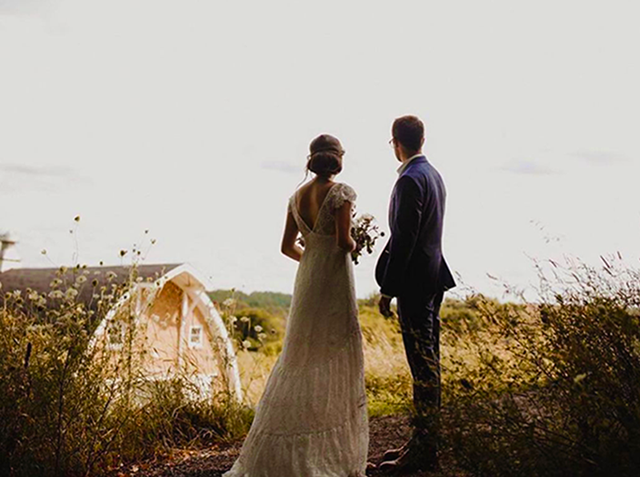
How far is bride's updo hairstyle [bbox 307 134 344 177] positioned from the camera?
4.22 m

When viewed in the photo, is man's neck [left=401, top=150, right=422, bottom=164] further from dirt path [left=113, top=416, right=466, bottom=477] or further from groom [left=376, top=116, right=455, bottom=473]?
dirt path [left=113, top=416, right=466, bottom=477]

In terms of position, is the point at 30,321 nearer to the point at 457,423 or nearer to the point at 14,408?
the point at 14,408

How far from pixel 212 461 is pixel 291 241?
1.92m

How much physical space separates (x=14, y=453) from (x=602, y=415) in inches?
137

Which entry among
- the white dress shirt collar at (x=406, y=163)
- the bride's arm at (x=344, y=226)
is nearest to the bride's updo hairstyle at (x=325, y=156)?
the bride's arm at (x=344, y=226)

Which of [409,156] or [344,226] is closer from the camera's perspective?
[344,226]

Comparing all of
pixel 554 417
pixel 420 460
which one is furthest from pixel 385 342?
pixel 554 417

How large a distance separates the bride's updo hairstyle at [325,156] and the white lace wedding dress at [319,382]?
0.42ft

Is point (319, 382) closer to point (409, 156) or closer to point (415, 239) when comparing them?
point (415, 239)

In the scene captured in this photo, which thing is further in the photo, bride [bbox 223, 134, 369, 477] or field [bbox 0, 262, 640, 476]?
bride [bbox 223, 134, 369, 477]

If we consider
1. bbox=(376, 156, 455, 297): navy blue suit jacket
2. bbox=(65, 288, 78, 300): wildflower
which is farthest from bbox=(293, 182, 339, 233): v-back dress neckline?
bbox=(65, 288, 78, 300): wildflower

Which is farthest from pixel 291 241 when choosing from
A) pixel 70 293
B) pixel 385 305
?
→ pixel 70 293

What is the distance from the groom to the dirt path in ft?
1.46

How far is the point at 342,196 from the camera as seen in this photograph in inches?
162
